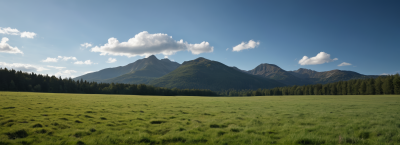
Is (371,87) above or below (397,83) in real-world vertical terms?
below

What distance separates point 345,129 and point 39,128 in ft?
66.3

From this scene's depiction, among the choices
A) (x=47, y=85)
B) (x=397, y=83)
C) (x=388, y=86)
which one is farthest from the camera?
(x=47, y=85)

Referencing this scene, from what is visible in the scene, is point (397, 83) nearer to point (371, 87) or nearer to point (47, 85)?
point (371, 87)

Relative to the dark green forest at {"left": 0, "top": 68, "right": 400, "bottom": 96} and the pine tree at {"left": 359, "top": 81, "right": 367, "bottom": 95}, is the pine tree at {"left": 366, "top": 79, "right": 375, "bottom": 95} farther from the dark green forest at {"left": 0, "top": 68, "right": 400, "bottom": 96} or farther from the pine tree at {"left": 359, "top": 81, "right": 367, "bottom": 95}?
the pine tree at {"left": 359, "top": 81, "right": 367, "bottom": 95}

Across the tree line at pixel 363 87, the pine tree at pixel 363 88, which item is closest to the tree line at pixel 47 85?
the tree line at pixel 363 87

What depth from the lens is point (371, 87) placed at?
97.1m

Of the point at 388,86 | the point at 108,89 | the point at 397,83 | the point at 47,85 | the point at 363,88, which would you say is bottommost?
the point at 108,89

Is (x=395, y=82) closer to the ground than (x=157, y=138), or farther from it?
farther from it

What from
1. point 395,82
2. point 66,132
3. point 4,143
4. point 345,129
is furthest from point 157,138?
point 395,82

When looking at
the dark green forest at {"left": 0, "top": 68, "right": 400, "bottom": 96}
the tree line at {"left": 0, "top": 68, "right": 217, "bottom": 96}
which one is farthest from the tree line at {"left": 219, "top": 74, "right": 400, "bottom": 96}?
the tree line at {"left": 0, "top": 68, "right": 217, "bottom": 96}

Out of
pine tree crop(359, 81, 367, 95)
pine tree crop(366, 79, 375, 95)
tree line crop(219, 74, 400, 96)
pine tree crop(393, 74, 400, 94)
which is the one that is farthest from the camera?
pine tree crop(359, 81, 367, 95)

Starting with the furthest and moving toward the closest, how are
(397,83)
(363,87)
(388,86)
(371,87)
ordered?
(363,87) → (371,87) → (388,86) → (397,83)

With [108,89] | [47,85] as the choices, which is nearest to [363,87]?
[108,89]

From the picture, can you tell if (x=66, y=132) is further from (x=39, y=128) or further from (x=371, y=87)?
(x=371, y=87)
